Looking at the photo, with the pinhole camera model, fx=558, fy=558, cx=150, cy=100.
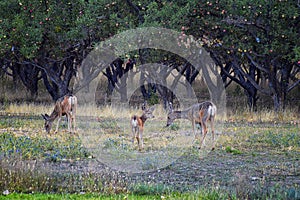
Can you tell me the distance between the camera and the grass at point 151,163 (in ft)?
31.1

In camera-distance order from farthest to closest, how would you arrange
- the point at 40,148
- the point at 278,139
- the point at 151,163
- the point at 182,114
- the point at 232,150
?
1. the point at 182,114
2. the point at 278,139
3. the point at 232,150
4. the point at 40,148
5. the point at 151,163

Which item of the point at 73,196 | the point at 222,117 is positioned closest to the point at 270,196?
the point at 73,196

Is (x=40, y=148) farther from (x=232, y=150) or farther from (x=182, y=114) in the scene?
(x=232, y=150)

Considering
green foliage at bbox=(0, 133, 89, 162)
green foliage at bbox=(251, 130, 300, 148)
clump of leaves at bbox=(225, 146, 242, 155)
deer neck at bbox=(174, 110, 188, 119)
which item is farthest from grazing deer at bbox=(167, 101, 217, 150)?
green foliage at bbox=(0, 133, 89, 162)

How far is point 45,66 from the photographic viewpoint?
86.1ft

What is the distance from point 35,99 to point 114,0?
1130 centimetres

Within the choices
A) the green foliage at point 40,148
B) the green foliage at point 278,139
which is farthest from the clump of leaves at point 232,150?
the green foliage at point 40,148

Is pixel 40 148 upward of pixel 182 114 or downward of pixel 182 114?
downward

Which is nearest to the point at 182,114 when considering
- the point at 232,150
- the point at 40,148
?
the point at 232,150

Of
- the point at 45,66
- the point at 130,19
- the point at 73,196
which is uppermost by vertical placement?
the point at 130,19

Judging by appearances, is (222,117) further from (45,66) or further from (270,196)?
(270,196)

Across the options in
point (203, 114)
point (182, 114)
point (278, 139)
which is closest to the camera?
point (203, 114)

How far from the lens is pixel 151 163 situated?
11.9 metres

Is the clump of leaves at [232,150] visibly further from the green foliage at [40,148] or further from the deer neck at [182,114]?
the green foliage at [40,148]
